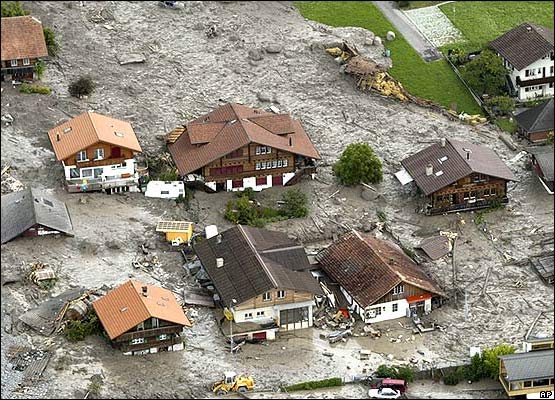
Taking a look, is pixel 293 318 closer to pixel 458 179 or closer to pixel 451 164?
pixel 458 179

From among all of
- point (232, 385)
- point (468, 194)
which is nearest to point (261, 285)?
point (232, 385)

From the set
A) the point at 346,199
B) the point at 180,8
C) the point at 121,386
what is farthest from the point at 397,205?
the point at 180,8

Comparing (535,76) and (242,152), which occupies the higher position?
(242,152)

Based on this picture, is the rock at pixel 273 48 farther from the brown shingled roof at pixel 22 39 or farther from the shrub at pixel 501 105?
the brown shingled roof at pixel 22 39

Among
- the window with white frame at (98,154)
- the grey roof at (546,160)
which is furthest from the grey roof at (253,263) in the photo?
the grey roof at (546,160)

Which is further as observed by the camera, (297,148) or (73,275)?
(297,148)

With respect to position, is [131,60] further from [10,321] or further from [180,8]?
[10,321]

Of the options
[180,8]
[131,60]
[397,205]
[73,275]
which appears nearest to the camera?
[73,275]

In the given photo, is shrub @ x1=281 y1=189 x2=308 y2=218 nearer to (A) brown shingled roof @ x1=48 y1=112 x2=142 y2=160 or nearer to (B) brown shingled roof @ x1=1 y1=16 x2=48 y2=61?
(A) brown shingled roof @ x1=48 y1=112 x2=142 y2=160
